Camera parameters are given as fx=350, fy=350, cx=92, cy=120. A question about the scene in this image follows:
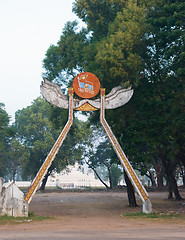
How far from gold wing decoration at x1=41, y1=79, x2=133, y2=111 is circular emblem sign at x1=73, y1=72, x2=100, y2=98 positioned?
36cm

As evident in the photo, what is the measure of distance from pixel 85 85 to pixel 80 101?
2.71ft

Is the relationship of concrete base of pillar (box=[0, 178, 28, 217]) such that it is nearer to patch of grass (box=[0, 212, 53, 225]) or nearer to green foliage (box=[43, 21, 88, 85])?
patch of grass (box=[0, 212, 53, 225])

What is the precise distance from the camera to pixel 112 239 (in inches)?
349

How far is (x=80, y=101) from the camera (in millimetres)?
17156

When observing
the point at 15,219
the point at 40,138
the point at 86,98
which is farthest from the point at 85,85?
the point at 40,138

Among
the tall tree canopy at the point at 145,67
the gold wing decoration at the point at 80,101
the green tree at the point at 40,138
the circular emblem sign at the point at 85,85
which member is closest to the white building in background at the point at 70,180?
the green tree at the point at 40,138

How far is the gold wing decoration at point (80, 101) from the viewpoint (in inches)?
665

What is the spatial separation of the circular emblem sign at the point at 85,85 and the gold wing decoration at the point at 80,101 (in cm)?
36

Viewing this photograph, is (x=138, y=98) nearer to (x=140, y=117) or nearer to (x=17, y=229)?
(x=140, y=117)

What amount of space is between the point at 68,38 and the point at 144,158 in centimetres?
995

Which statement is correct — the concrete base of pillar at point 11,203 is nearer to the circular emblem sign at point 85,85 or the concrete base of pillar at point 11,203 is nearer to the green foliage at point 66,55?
the circular emblem sign at point 85,85

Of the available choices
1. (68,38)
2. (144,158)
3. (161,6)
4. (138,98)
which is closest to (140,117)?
(138,98)

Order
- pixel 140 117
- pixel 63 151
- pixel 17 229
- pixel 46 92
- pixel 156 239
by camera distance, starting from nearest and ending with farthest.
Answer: pixel 156 239
pixel 17 229
pixel 46 92
pixel 140 117
pixel 63 151

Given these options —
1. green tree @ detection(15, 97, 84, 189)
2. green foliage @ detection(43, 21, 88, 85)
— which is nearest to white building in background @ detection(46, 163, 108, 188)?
green tree @ detection(15, 97, 84, 189)
